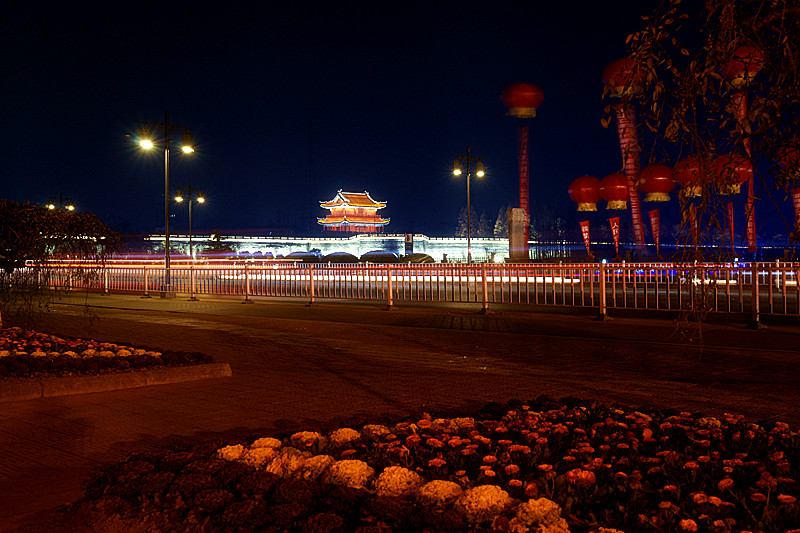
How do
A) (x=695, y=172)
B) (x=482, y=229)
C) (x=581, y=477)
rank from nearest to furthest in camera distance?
1. (x=695, y=172)
2. (x=581, y=477)
3. (x=482, y=229)

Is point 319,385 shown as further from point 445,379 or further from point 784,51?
point 784,51

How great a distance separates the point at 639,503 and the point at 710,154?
6.04ft

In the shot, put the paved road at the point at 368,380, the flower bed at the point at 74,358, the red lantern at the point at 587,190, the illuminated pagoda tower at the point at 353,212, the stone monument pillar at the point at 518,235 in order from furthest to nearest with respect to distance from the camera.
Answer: the illuminated pagoda tower at the point at 353,212, the stone monument pillar at the point at 518,235, the red lantern at the point at 587,190, the flower bed at the point at 74,358, the paved road at the point at 368,380

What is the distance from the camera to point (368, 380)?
8.18m

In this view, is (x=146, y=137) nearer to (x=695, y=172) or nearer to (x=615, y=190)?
(x=615, y=190)

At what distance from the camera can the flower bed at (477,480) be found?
10.6 ft

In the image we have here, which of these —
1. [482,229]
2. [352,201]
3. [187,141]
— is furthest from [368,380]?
[482,229]

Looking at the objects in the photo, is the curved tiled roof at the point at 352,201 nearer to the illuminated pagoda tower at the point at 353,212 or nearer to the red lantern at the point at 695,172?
the illuminated pagoda tower at the point at 353,212

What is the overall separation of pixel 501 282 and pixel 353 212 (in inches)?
4672

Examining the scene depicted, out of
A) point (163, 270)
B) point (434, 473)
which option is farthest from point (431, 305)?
point (434, 473)

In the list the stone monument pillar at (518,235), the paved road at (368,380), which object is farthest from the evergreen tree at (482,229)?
the paved road at (368,380)

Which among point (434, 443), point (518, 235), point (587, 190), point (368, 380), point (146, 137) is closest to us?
point (434, 443)

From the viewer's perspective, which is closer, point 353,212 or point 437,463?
point 437,463

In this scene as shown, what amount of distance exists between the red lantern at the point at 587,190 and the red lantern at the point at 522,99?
391cm
